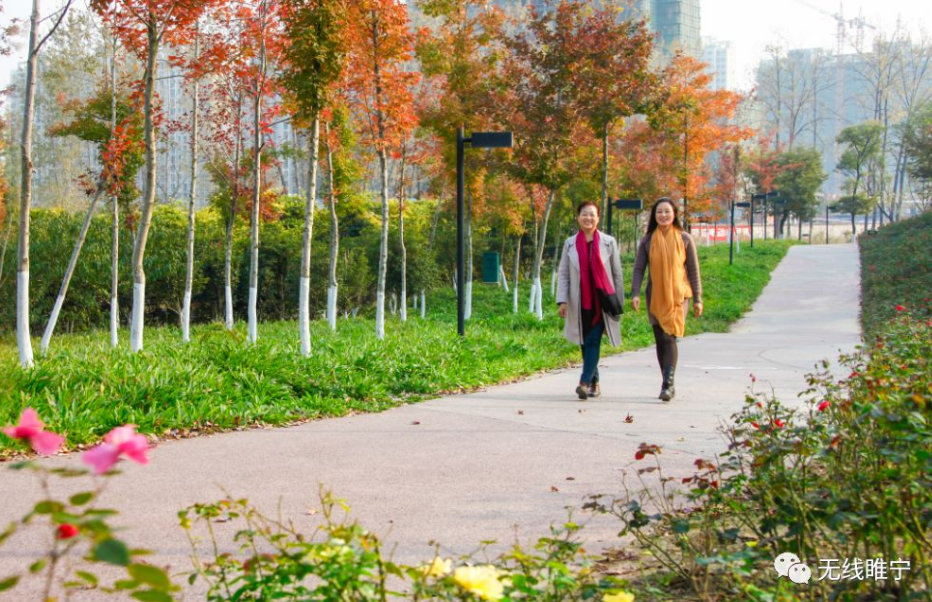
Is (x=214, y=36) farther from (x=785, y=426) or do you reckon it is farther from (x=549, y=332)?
(x=785, y=426)

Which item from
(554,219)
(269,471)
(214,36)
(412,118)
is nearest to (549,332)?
(412,118)

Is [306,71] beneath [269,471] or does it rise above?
above

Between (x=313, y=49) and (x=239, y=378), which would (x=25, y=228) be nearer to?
(x=239, y=378)

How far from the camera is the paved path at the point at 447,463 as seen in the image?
14.0 ft

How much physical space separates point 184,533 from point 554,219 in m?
27.0

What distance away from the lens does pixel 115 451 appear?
1.47 metres

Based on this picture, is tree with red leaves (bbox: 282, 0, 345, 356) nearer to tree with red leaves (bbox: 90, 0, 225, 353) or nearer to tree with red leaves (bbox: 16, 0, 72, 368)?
tree with red leaves (bbox: 90, 0, 225, 353)

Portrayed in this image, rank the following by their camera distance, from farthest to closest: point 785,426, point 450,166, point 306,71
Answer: point 450,166
point 306,71
point 785,426

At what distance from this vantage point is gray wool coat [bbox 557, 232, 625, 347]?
27.3 ft

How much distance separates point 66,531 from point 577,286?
6.98 m

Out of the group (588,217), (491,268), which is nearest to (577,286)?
(588,217)

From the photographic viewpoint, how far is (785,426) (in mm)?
3977

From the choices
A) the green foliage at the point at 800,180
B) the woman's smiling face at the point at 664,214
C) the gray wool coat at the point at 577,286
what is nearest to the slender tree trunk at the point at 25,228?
the gray wool coat at the point at 577,286

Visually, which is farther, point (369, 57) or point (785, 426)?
point (369, 57)
